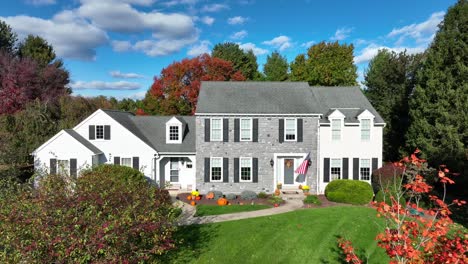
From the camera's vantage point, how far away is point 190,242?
11938mm

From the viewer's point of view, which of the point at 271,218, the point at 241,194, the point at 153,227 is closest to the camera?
the point at 153,227

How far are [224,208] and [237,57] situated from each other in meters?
34.0

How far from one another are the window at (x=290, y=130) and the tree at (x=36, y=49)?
38.1 meters

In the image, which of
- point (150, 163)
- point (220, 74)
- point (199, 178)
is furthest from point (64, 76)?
point (199, 178)

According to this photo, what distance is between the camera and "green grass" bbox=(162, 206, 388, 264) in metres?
10.5

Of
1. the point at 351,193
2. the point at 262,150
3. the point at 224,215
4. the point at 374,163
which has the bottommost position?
the point at 224,215

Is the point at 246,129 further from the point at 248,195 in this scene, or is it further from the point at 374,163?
the point at 374,163

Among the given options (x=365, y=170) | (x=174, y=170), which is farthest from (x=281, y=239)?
(x=174, y=170)

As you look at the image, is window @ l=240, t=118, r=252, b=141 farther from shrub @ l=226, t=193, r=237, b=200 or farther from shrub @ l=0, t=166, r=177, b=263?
shrub @ l=0, t=166, r=177, b=263

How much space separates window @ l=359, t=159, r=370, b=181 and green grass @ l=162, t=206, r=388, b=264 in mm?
6743

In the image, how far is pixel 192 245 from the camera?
11609mm

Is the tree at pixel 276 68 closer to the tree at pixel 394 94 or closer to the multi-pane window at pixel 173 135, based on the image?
the tree at pixel 394 94

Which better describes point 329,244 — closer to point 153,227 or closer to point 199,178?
point 153,227

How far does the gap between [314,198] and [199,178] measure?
8082 millimetres
